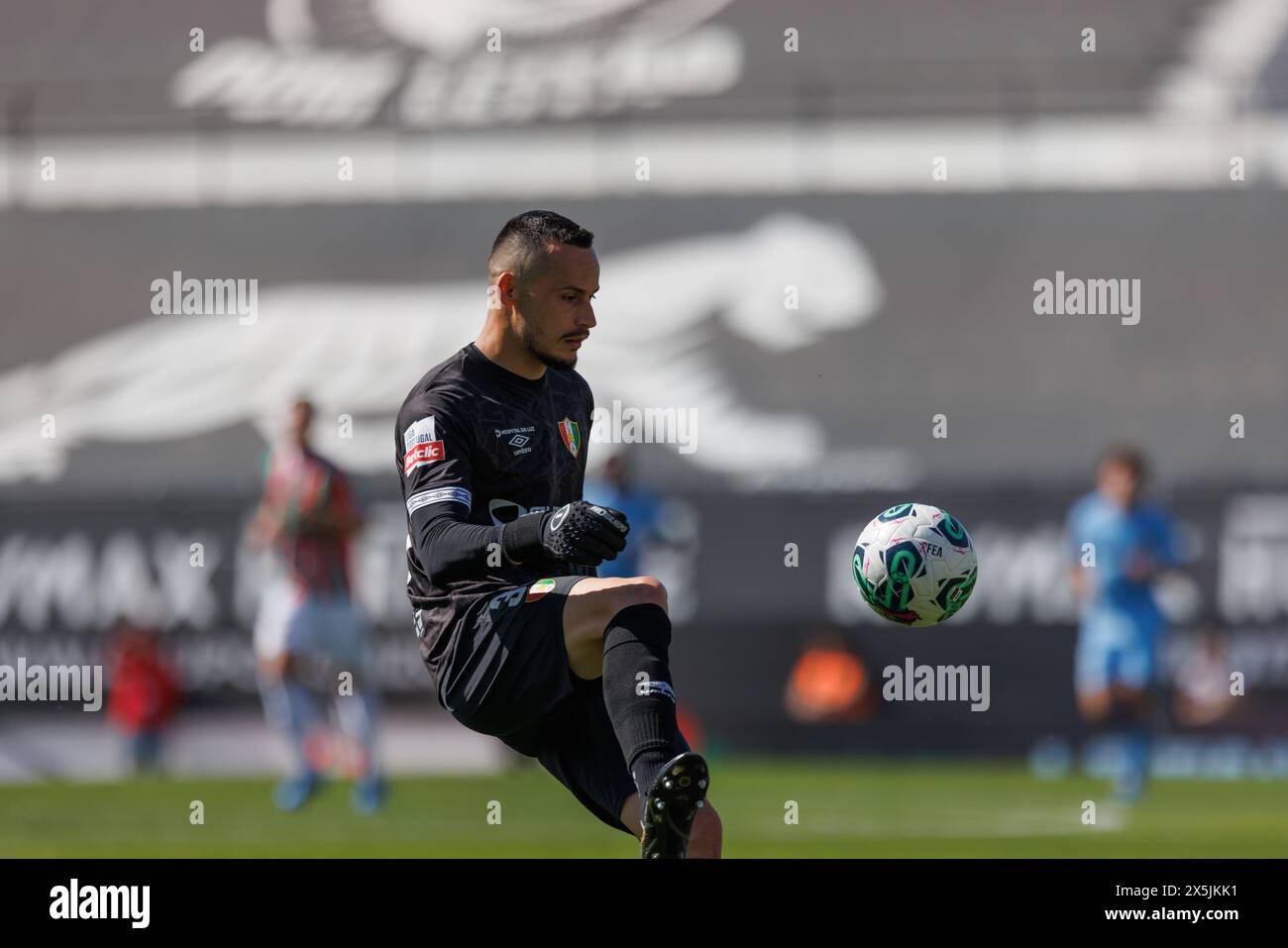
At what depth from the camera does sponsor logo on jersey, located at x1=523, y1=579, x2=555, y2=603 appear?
15.8 feet

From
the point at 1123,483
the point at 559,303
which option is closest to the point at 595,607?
the point at 559,303

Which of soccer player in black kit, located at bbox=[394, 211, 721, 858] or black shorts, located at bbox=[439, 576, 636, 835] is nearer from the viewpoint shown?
soccer player in black kit, located at bbox=[394, 211, 721, 858]

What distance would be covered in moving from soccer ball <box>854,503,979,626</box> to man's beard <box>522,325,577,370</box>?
3.90 ft

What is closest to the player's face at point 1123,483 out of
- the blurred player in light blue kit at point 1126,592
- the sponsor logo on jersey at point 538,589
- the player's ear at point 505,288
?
the blurred player in light blue kit at point 1126,592

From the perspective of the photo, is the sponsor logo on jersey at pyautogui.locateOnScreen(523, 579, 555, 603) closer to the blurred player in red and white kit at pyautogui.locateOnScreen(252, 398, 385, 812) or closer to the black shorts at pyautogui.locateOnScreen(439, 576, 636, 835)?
the black shorts at pyautogui.locateOnScreen(439, 576, 636, 835)

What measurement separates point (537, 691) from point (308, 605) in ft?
22.5

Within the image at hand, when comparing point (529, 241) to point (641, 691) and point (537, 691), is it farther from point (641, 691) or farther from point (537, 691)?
point (641, 691)

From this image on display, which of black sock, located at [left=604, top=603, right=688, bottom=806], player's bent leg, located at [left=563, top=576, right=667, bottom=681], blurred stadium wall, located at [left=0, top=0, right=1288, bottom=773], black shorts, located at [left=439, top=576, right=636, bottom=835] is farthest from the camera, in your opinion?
blurred stadium wall, located at [left=0, top=0, right=1288, bottom=773]

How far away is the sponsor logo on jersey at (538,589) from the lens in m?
4.80

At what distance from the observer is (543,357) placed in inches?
203

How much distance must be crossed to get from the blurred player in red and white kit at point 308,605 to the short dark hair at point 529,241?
6.18 m

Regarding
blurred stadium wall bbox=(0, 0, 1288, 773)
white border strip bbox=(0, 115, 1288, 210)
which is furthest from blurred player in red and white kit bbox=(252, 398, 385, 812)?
white border strip bbox=(0, 115, 1288, 210)

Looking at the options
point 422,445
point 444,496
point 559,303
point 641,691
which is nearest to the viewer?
point 641,691

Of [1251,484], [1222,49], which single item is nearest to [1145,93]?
[1222,49]
